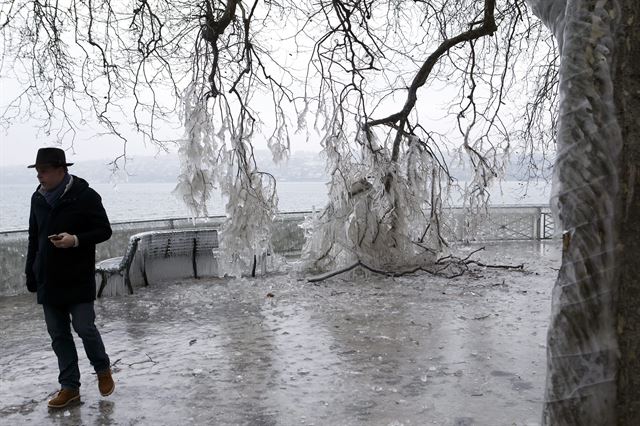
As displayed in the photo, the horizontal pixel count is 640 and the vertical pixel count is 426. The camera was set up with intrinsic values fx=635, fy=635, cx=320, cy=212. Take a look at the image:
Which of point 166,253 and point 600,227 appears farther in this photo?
point 166,253

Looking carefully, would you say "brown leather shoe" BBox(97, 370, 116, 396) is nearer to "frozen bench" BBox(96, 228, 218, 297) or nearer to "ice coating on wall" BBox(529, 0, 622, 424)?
"ice coating on wall" BBox(529, 0, 622, 424)

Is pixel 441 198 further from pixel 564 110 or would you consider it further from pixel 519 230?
pixel 564 110

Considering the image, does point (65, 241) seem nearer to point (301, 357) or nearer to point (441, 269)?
point (301, 357)

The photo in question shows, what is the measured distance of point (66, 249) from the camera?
5094 mm

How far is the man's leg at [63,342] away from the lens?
5.20m

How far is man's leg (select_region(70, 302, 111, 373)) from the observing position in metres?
5.17

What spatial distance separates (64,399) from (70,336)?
0.52m

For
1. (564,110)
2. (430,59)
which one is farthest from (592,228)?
(430,59)

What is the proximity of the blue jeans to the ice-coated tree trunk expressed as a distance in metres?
3.82

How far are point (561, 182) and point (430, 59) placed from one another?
8.88 metres

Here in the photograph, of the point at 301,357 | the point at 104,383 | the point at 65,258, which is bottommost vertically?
the point at 301,357

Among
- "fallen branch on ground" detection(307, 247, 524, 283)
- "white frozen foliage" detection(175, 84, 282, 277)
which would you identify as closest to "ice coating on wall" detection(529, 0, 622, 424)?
"white frozen foliage" detection(175, 84, 282, 277)

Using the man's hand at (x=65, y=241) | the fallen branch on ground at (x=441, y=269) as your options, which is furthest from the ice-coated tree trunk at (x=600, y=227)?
the fallen branch on ground at (x=441, y=269)

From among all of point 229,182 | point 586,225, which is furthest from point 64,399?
point 229,182
